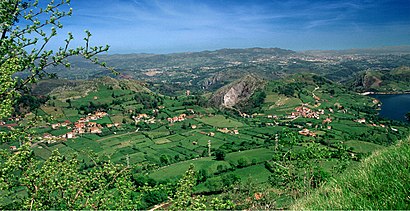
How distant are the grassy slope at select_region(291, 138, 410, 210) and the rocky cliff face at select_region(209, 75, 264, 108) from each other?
166079 millimetres

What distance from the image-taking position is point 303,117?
122375 mm

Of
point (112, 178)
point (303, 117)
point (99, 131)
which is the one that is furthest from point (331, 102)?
point (112, 178)

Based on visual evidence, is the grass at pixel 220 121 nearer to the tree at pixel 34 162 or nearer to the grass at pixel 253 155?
the grass at pixel 253 155

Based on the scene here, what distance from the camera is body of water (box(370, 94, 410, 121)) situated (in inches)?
5226

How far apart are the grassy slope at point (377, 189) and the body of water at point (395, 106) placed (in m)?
149

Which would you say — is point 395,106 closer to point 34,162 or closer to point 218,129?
point 218,129

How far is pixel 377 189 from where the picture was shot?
11.9 ft

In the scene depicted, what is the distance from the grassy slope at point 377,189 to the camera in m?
3.20

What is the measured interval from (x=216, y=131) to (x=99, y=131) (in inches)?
1740

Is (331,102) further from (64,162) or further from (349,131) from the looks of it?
(64,162)

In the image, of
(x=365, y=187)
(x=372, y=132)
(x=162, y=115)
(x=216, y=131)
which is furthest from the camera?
(x=162, y=115)

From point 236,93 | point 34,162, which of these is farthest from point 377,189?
point 236,93

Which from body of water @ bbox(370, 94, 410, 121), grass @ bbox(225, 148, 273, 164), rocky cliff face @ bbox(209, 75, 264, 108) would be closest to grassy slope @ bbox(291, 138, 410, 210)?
grass @ bbox(225, 148, 273, 164)

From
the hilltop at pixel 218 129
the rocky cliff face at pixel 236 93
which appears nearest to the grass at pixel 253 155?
the hilltop at pixel 218 129
